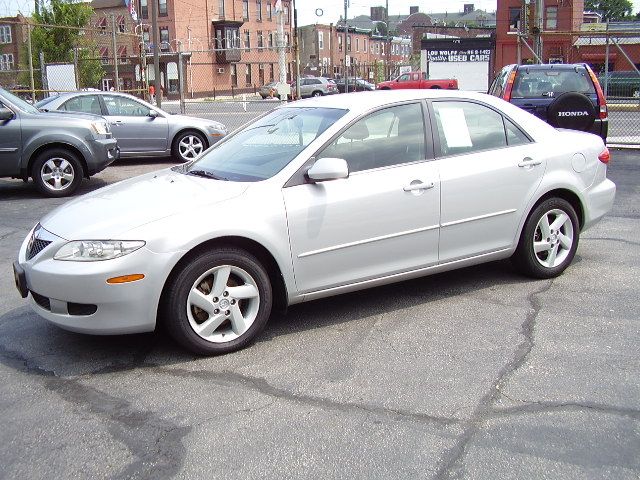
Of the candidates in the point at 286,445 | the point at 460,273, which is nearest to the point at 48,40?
the point at 460,273

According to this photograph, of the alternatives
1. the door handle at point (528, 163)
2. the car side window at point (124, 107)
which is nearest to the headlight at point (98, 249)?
the door handle at point (528, 163)

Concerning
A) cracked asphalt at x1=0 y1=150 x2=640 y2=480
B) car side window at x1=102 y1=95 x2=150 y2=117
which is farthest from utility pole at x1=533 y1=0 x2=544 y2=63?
cracked asphalt at x1=0 y1=150 x2=640 y2=480

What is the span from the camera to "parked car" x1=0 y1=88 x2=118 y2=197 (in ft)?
33.7

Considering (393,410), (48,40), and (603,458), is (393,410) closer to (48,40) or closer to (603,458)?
(603,458)

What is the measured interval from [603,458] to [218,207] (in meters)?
2.51

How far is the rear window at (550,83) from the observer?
12.0 metres

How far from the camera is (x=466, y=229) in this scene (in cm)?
526

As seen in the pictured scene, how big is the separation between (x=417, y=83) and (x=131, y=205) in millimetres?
34791

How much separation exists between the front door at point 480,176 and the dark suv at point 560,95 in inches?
230

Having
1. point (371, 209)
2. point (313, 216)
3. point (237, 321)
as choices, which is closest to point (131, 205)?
point (237, 321)

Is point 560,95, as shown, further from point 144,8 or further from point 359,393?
point 144,8

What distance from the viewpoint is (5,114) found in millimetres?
10109

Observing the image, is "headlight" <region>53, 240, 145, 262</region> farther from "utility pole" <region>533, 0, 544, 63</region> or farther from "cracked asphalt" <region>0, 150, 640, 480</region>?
"utility pole" <region>533, 0, 544, 63</region>

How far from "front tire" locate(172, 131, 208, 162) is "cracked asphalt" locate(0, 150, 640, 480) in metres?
8.76
